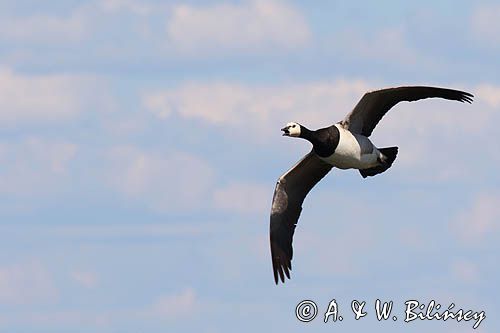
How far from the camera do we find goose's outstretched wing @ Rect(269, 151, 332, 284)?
1420 inches

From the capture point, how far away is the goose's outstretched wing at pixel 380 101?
33.2 m

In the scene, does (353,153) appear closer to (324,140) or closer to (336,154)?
(336,154)

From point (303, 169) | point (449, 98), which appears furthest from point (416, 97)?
point (303, 169)

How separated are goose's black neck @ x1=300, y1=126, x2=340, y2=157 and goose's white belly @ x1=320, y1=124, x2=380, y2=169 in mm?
106

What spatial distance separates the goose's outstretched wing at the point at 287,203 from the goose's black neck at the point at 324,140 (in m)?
2.29

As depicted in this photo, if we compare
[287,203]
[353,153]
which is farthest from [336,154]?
[287,203]

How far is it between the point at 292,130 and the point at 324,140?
0.80m

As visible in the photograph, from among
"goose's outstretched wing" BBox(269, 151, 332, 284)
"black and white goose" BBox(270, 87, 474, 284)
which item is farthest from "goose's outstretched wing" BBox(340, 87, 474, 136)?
"goose's outstretched wing" BBox(269, 151, 332, 284)

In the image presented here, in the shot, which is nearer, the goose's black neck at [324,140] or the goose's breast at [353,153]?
the goose's black neck at [324,140]

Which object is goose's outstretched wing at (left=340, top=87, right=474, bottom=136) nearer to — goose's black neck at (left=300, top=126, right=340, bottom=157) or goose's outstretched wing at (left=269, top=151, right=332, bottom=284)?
goose's black neck at (left=300, top=126, right=340, bottom=157)

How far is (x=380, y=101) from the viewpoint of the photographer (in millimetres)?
33812

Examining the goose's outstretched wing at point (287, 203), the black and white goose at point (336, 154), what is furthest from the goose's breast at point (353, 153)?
the goose's outstretched wing at point (287, 203)

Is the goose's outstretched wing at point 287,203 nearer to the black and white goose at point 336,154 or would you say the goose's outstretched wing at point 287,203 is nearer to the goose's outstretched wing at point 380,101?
the black and white goose at point 336,154

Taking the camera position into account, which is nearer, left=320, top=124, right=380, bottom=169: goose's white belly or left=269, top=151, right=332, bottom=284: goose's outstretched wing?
left=320, top=124, right=380, bottom=169: goose's white belly
